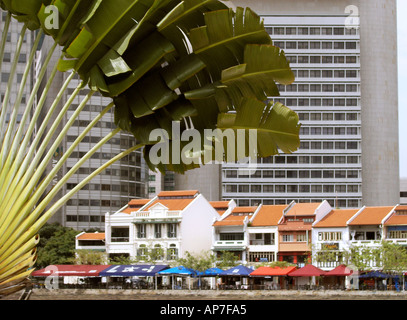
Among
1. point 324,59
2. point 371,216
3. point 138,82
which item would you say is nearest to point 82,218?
point 324,59

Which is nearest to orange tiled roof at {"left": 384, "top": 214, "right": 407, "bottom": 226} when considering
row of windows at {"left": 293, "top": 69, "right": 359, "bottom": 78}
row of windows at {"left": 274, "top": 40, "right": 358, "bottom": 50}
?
row of windows at {"left": 293, "top": 69, "right": 359, "bottom": 78}

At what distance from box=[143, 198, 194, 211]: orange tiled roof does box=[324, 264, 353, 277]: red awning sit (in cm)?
1447

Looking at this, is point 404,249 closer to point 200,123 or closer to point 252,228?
point 252,228

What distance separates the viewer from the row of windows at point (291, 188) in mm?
77375

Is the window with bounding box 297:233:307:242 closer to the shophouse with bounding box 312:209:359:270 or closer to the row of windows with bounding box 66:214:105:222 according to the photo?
the shophouse with bounding box 312:209:359:270

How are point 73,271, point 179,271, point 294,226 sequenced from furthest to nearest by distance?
1. point 294,226
2. point 73,271
3. point 179,271

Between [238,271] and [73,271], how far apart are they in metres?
12.8

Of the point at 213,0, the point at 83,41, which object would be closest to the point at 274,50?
the point at 213,0

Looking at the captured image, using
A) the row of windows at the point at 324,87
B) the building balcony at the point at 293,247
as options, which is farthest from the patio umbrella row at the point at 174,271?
the row of windows at the point at 324,87

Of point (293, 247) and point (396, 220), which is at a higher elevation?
point (396, 220)

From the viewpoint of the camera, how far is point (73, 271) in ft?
169

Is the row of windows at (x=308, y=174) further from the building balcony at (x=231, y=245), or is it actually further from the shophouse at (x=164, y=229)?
the building balcony at (x=231, y=245)

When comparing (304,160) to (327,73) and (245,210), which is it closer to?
(327,73)

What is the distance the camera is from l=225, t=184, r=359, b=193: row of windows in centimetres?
7738
